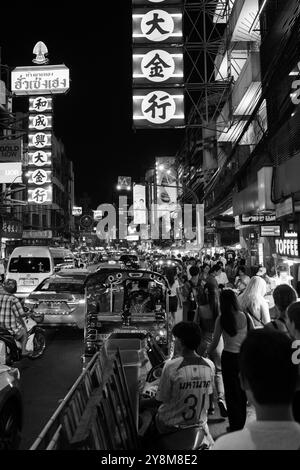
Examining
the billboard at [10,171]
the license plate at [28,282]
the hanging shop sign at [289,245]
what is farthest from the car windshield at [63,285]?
the billboard at [10,171]

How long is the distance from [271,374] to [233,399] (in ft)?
11.6

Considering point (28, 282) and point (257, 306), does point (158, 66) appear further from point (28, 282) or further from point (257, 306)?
point (257, 306)

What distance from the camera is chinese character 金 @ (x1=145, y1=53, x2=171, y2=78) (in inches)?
675

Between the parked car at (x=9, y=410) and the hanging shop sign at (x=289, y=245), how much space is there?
25.8ft

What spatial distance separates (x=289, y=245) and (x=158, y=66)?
9.29 metres

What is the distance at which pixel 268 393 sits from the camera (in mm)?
2059

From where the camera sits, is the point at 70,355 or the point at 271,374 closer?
the point at 271,374

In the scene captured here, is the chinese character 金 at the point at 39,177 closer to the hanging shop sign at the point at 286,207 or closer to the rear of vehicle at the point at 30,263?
the rear of vehicle at the point at 30,263

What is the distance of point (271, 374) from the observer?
82.2 inches

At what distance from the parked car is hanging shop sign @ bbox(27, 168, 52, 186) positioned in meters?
31.2

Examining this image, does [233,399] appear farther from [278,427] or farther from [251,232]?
[251,232]

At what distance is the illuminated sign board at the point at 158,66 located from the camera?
17.1 metres

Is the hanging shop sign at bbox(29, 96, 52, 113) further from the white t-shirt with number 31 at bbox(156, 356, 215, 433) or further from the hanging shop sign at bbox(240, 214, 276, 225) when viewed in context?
the white t-shirt with number 31 at bbox(156, 356, 215, 433)
